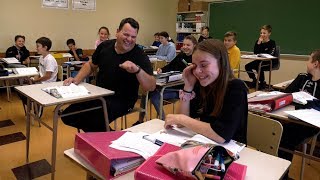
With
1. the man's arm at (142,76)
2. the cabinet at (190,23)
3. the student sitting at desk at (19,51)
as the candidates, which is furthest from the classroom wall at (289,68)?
the student sitting at desk at (19,51)

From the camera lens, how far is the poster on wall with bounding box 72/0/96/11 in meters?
5.97

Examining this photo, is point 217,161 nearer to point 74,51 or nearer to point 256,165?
point 256,165

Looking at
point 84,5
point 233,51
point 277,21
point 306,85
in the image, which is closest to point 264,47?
point 277,21

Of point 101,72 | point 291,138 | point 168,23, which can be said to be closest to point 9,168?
point 101,72

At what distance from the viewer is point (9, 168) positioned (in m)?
2.32

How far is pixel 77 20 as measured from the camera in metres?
6.07

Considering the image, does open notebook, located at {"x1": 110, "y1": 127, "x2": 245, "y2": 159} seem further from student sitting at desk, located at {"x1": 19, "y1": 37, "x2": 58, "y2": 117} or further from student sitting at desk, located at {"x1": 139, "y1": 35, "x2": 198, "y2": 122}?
student sitting at desk, located at {"x1": 19, "y1": 37, "x2": 58, "y2": 117}

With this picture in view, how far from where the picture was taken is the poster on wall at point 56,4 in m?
5.58

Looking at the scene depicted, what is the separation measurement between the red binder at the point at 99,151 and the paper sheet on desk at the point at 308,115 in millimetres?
1213

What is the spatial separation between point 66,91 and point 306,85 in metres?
2.06

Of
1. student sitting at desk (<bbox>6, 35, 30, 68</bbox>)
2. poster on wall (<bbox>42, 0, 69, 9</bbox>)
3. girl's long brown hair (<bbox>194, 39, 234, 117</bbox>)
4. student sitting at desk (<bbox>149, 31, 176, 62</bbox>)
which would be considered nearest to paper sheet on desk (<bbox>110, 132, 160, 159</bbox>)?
girl's long brown hair (<bbox>194, 39, 234, 117</bbox>)

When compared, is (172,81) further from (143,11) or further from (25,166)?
(143,11)

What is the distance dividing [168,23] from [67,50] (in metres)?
3.03

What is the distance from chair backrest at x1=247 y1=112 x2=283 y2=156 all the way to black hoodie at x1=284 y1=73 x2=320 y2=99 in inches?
43.6
